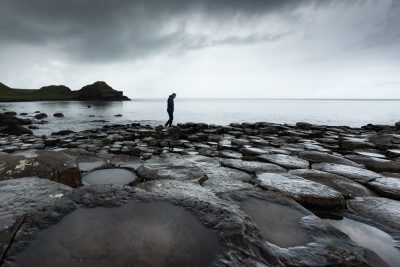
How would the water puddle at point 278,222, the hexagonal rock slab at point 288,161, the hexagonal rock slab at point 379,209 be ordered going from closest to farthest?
the water puddle at point 278,222, the hexagonal rock slab at point 379,209, the hexagonal rock slab at point 288,161

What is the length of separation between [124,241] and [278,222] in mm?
1706

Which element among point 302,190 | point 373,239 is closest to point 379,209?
point 373,239

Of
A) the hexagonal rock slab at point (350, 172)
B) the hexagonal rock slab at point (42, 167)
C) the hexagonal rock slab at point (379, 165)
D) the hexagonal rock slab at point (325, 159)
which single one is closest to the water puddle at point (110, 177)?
the hexagonal rock slab at point (42, 167)

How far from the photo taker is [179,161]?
18.1 feet

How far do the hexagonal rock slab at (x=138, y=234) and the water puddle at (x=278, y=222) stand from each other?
0.49 metres

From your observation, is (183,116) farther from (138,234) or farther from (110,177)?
(138,234)

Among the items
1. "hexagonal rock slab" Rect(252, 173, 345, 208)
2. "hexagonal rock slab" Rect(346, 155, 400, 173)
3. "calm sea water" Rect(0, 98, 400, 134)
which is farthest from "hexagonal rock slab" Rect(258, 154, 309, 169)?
"calm sea water" Rect(0, 98, 400, 134)

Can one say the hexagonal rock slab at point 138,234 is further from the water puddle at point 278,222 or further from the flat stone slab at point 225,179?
the flat stone slab at point 225,179

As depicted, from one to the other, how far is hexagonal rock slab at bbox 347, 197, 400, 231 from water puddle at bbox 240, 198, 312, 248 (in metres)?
1.18

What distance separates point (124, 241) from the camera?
6.37 ft

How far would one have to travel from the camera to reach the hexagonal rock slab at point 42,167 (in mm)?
3559

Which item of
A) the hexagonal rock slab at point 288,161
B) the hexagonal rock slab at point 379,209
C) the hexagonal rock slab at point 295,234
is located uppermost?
the hexagonal rock slab at point 295,234

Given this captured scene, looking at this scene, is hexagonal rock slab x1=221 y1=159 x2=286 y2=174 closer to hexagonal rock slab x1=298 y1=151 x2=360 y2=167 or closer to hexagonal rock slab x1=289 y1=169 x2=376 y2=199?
hexagonal rock slab x1=289 y1=169 x2=376 y2=199

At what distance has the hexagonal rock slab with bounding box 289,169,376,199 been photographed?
13.4 ft
